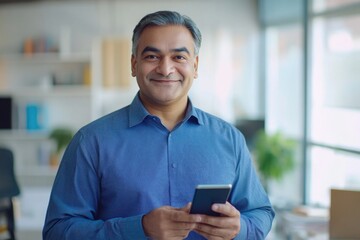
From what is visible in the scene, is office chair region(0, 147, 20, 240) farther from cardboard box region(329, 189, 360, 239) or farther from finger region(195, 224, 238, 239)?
finger region(195, 224, 238, 239)

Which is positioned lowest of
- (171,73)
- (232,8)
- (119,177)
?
(119,177)

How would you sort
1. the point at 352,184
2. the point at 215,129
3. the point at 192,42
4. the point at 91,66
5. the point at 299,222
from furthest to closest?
1. the point at 91,66
2. the point at 352,184
3. the point at 299,222
4. the point at 215,129
5. the point at 192,42

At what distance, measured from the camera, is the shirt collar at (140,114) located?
5.08ft

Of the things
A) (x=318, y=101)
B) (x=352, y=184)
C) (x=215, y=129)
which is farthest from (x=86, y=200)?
(x=318, y=101)

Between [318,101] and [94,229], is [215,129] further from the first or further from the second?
[318,101]

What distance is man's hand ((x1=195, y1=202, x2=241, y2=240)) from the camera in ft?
4.36

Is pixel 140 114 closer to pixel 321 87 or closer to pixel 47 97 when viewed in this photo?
pixel 321 87

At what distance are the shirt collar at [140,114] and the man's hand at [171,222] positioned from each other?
0.33 m

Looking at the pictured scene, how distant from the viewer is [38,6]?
743cm

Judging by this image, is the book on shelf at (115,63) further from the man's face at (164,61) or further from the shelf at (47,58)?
the man's face at (164,61)

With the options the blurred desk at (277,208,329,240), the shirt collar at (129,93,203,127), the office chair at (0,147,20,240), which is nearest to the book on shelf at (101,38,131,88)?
the office chair at (0,147,20,240)

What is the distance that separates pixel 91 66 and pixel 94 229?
5.85 metres

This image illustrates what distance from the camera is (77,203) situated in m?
1.44

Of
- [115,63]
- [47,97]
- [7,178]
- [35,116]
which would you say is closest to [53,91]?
[47,97]
